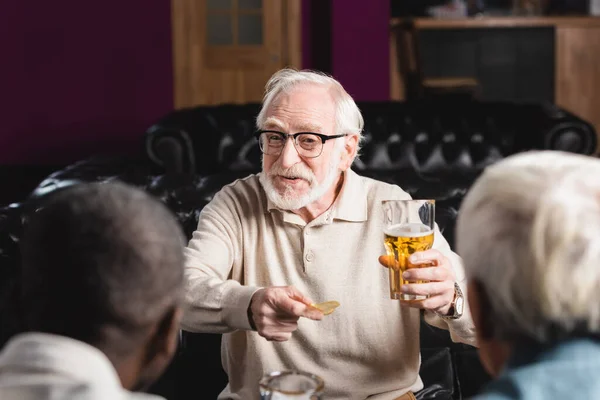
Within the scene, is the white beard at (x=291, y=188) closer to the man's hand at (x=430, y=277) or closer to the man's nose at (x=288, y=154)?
the man's nose at (x=288, y=154)

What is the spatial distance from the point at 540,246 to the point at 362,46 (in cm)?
596

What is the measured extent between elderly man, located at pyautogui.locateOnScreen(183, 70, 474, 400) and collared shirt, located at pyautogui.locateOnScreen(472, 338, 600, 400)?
0.83 m

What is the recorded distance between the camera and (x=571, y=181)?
1.05 metres

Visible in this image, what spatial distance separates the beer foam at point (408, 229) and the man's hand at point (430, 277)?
41 millimetres

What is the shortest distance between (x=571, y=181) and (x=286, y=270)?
3.68 feet

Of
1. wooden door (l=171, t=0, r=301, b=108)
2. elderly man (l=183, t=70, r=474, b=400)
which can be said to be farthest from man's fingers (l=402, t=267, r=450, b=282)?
wooden door (l=171, t=0, r=301, b=108)

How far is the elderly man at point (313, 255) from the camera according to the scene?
202 centimetres

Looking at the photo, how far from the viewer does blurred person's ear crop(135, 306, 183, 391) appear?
110 cm

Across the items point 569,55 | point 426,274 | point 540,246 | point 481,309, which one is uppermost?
point 569,55

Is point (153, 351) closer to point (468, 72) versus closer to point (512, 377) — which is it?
point (512, 377)

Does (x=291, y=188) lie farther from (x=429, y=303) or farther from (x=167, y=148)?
(x=167, y=148)

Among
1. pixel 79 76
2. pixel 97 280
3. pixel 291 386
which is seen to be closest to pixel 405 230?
pixel 291 386

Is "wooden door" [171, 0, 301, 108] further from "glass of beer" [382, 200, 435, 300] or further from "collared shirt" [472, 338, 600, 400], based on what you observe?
"collared shirt" [472, 338, 600, 400]

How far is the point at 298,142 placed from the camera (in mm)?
2158
